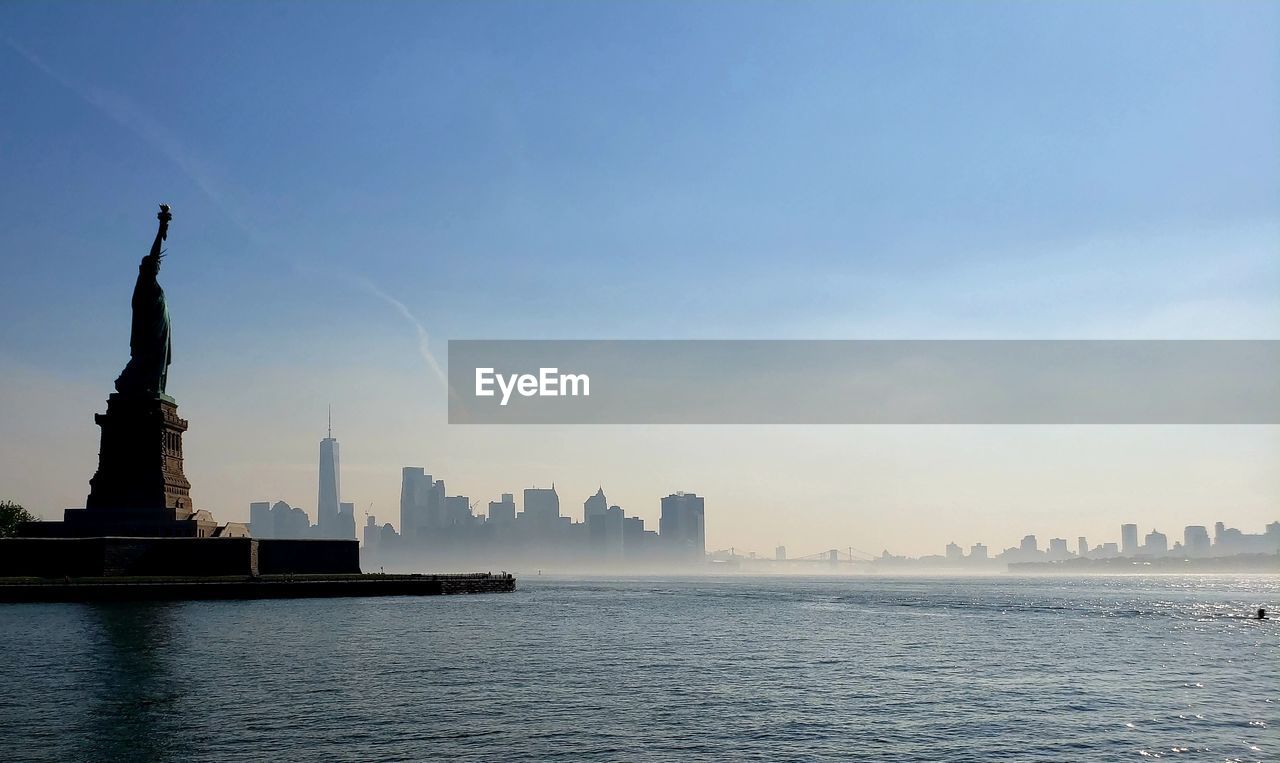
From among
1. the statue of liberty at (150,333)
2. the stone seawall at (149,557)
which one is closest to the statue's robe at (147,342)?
the statue of liberty at (150,333)

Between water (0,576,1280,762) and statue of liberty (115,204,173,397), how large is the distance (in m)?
29.8

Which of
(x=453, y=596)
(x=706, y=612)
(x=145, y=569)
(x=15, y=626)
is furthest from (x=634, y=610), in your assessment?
(x=15, y=626)

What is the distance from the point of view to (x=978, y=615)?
104750 millimetres

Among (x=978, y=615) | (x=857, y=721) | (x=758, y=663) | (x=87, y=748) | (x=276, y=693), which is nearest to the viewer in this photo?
(x=87, y=748)

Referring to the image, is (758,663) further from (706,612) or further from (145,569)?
(145,569)

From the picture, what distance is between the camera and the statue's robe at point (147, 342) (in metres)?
104

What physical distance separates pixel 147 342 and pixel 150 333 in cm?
106

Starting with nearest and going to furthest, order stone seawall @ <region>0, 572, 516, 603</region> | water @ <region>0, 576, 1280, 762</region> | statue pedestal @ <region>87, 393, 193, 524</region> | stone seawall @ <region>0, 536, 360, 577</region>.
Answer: water @ <region>0, 576, 1280, 762</region>
stone seawall @ <region>0, 572, 516, 603</region>
stone seawall @ <region>0, 536, 360, 577</region>
statue pedestal @ <region>87, 393, 193, 524</region>

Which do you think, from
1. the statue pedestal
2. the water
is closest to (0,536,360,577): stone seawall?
the statue pedestal

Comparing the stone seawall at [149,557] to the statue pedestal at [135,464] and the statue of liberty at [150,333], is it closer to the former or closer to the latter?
the statue pedestal at [135,464]

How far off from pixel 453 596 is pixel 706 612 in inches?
1408

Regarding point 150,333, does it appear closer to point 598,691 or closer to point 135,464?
point 135,464

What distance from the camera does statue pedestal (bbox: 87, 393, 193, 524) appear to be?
99.4 metres

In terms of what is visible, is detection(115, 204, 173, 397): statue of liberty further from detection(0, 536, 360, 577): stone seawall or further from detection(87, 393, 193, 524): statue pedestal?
detection(0, 536, 360, 577): stone seawall
